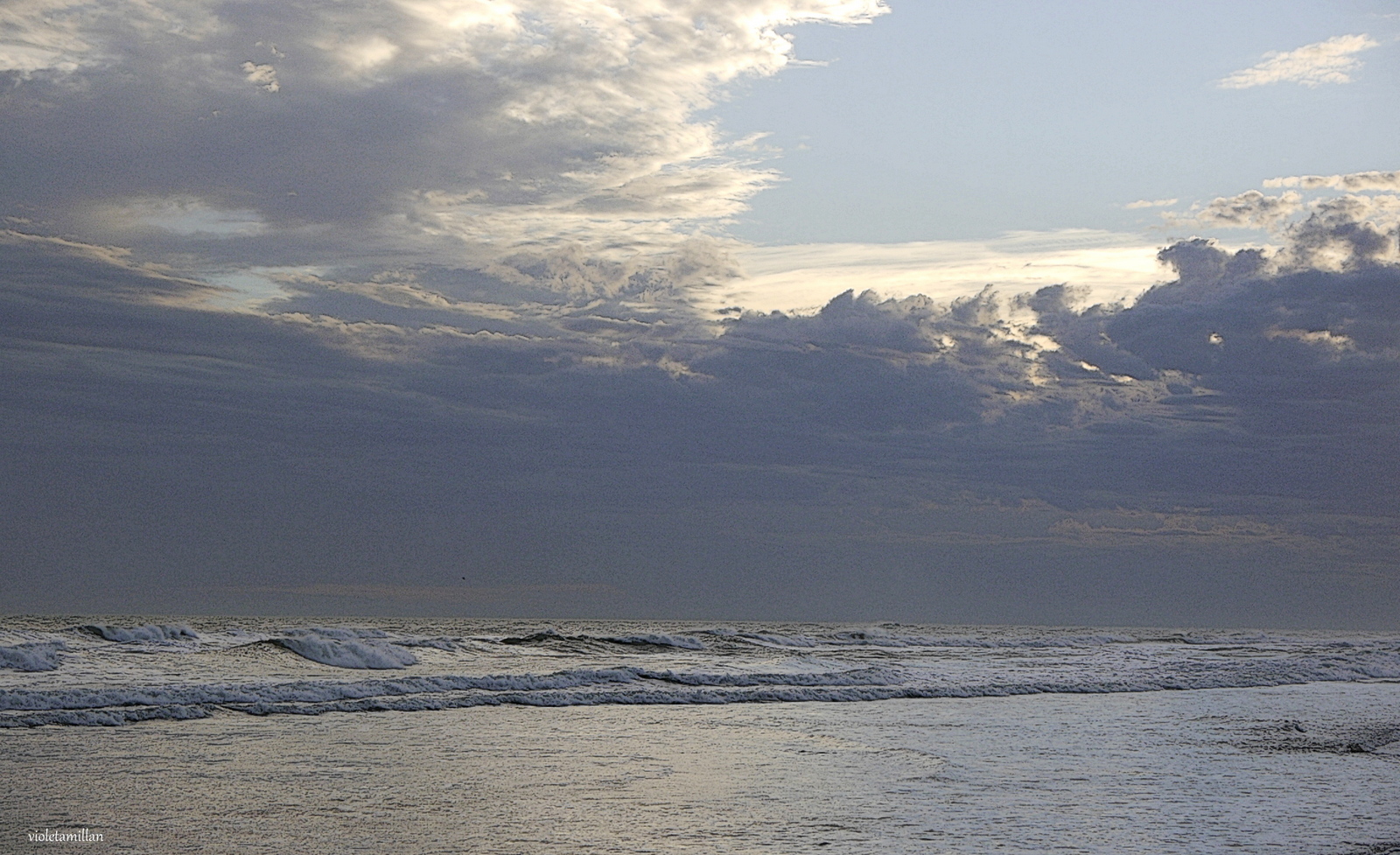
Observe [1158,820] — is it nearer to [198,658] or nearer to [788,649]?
[198,658]

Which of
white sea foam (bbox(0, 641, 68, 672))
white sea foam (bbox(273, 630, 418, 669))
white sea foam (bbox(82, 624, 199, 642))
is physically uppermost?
white sea foam (bbox(0, 641, 68, 672))

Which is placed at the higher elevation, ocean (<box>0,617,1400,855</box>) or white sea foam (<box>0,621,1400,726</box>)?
ocean (<box>0,617,1400,855</box>)

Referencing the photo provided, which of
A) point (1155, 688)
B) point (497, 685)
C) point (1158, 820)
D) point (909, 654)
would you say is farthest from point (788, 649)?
point (1158, 820)

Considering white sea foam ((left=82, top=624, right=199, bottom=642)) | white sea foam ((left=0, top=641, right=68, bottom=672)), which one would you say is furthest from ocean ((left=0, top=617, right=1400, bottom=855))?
white sea foam ((left=82, top=624, right=199, bottom=642))

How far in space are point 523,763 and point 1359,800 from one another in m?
8.54

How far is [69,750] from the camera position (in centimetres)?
1262

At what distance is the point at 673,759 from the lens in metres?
12.8

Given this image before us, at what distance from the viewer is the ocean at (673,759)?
8.85 meters

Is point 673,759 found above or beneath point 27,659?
above

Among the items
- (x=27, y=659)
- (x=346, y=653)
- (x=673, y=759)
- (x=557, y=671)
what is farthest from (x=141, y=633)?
(x=673, y=759)

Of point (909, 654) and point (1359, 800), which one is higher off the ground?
point (1359, 800)

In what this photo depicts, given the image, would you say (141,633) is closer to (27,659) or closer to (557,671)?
(27,659)

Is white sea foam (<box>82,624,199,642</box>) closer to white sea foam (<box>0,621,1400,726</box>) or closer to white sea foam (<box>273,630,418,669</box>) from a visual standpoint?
white sea foam (<box>0,621,1400,726</box>)

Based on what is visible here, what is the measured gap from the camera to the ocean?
885 cm
